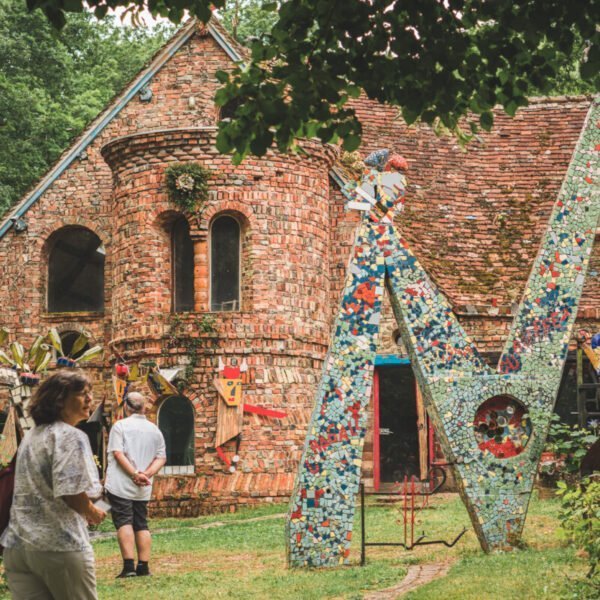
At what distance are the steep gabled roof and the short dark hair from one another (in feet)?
62.3

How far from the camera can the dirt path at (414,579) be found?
10.5 meters

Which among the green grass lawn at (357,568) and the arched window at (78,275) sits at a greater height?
the arched window at (78,275)

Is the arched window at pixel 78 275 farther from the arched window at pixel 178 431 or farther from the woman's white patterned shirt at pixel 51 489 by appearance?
the woman's white patterned shirt at pixel 51 489

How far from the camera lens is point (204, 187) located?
2334 centimetres

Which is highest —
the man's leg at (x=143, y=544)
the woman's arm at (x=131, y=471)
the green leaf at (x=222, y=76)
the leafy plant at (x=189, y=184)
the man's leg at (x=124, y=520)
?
the leafy plant at (x=189, y=184)

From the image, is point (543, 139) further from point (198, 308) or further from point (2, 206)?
point (2, 206)

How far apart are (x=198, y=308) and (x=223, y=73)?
13922 mm

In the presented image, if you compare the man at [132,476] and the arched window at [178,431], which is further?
the arched window at [178,431]

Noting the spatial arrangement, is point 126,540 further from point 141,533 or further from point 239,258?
point 239,258

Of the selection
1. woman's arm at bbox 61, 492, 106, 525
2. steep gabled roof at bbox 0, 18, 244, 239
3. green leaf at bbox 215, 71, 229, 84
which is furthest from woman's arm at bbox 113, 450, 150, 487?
steep gabled roof at bbox 0, 18, 244, 239

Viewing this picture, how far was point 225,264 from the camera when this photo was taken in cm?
2369

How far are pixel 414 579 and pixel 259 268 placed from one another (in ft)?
40.6

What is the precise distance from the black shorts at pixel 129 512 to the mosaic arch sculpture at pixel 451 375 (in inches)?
53.5

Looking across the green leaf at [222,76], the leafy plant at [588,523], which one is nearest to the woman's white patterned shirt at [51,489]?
the green leaf at [222,76]
